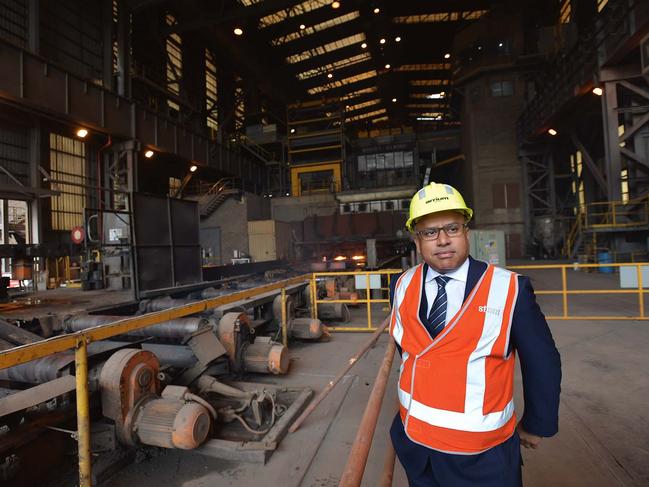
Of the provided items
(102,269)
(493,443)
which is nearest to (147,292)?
(102,269)

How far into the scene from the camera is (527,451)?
288 centimetres

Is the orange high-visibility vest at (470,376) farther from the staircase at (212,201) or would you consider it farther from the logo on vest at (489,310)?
the staircase at (212,201)

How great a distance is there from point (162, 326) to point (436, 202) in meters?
4.05

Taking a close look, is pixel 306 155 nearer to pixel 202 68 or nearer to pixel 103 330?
pixel 202 68

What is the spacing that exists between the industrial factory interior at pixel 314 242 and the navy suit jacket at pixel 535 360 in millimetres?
22

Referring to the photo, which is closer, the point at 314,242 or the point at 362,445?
the point at 362,445

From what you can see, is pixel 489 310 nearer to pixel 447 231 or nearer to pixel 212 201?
pixel 447 231

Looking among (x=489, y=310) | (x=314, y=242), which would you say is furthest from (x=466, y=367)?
(x=314, y=242)

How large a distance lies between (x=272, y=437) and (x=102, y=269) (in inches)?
342

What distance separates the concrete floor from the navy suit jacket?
1.57 meters

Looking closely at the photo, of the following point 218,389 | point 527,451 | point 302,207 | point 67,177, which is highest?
point 67,177

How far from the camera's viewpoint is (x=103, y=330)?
254cm

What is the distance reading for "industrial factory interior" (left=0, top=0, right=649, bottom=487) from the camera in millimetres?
1966

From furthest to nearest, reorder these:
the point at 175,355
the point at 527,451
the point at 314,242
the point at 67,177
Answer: the point at 314,242
the point at 67,177
the point at 175,355
the point at 527,451
